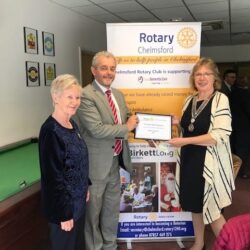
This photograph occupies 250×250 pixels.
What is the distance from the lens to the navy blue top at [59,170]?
1718 millimetres

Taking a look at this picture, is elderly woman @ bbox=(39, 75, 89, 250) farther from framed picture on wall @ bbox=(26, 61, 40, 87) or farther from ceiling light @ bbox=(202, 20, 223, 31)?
ceiling light @ bbox=(202, 20, 223, 31)

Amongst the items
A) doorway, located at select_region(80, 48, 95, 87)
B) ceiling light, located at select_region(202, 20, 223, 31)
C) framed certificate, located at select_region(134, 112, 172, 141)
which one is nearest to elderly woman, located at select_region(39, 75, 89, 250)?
framed certificate, located at select_region(134, 112, 172, 141)

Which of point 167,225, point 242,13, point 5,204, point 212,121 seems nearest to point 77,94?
point 5,204

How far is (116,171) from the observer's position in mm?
2521

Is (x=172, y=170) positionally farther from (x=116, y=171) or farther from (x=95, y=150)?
(x=95, y=150)

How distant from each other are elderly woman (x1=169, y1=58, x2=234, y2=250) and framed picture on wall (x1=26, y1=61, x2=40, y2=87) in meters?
2.21

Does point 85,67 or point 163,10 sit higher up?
point 163,10

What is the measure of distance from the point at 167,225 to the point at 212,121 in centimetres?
112

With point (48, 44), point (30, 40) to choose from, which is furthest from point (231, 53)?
point (30, 40)

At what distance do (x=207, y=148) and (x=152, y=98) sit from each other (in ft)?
2.24

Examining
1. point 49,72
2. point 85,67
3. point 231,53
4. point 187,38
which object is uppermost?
point 231,53

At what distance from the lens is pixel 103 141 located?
7.63 feet

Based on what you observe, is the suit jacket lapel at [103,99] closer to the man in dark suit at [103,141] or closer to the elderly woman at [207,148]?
the man in dark suit at [103,141]

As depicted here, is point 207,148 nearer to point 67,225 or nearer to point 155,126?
point 155,126
